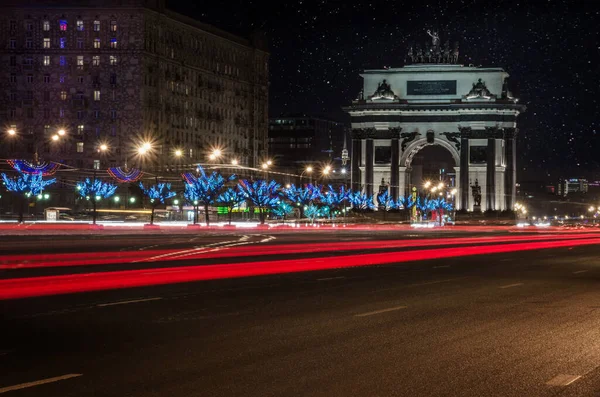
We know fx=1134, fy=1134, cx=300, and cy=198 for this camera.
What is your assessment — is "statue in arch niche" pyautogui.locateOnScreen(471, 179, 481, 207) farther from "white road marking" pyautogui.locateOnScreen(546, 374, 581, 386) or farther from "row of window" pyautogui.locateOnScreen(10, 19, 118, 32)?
"white road marking" pyautogui.locateOnScreen(546, 374, 581, 386)

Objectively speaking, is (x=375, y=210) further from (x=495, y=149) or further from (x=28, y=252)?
(x=28, y=252)

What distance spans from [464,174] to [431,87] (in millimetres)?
10204

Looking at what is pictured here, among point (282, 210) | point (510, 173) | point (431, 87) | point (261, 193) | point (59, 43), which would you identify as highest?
point (59, 43)

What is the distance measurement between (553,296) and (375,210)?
9824 centimetres

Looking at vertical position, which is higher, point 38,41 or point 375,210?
point 38,41

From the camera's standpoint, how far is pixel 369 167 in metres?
127

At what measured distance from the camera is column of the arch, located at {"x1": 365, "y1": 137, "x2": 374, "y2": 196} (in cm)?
12662

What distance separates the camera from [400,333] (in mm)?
17188

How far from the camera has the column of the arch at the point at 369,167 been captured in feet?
415

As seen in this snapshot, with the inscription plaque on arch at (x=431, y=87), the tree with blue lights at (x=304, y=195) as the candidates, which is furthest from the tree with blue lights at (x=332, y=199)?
the inscription plaque on arch at (x=431, y=87)

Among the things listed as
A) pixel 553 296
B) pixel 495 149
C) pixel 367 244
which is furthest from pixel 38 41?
pixel 553 296

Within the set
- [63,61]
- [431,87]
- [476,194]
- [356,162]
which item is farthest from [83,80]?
[476,194]

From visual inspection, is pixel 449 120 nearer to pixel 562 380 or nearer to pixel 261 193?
pixel 261 193

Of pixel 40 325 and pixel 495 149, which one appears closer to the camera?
pixel 40 325
